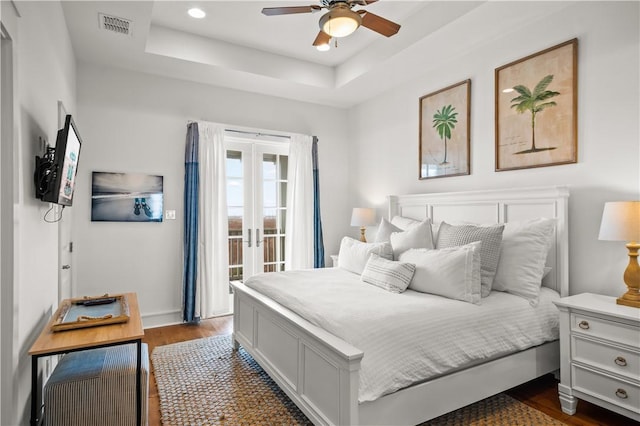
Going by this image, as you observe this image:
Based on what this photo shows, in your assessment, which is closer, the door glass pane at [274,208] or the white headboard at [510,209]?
the white headboard at [510,209]

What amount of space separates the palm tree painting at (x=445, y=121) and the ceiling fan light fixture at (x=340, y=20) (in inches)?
69.2

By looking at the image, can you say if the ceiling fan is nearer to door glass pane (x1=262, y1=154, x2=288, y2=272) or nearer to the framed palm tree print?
the framed palm tree print

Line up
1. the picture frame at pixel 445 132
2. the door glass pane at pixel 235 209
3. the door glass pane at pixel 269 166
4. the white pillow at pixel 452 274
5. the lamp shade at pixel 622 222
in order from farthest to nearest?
the door glass pane at pixel 269 166 → the door glass pane at pixel 235 209 → the picture frame at pixel 445 132 → the white pillow at pixel 452 274 → the lamp shade at pixel 622 222

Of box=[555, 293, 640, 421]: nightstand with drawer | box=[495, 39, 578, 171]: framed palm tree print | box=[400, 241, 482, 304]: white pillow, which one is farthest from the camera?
box=[495, 39, 578, 171]: framed palm tree print

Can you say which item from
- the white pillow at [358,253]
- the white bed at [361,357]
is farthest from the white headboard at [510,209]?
the white pillow at [358,253]

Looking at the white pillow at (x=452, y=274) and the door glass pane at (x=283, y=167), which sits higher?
→ the door glass pane at (x=283, y=167)

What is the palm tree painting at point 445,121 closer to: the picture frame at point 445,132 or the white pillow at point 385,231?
the picture frame at point 445,132

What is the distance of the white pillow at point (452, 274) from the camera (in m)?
2.30

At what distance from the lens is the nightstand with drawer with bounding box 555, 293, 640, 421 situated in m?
1.95

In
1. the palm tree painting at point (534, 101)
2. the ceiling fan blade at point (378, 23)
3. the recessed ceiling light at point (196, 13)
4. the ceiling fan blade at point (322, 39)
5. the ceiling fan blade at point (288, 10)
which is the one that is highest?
the recessed ceiling light at point (196, 13)

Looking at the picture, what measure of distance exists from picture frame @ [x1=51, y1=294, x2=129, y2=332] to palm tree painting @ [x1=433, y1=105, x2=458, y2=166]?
3128mm

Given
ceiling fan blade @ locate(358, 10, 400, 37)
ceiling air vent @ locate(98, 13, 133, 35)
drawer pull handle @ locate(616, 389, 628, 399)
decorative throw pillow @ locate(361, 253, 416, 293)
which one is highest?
ceiling air vent @ locate(98, 13, 133, 35)

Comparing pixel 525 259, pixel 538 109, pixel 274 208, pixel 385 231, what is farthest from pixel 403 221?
pixel 274 208

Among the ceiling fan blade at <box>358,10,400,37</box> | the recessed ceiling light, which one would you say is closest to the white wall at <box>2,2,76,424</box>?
the recessed ceiling light
